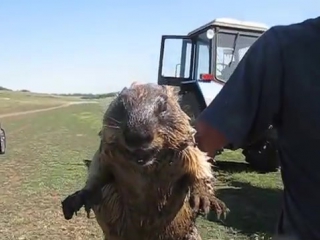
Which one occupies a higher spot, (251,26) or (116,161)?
(251,26)

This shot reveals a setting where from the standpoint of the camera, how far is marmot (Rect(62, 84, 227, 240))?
2467 millimetres

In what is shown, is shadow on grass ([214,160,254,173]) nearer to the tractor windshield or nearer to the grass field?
the grass field

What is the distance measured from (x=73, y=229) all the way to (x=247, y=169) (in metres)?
6.50

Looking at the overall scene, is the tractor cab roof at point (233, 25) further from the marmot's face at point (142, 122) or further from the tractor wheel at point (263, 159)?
the marmot's face at point (142, 122)

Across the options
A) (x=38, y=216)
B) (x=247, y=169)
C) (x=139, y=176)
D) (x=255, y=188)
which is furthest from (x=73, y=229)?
(x=247, y=169)

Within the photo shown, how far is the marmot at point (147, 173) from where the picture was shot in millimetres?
2467

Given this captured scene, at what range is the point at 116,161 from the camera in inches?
105

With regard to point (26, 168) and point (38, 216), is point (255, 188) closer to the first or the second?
point (38, 216)

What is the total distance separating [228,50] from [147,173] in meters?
10.3

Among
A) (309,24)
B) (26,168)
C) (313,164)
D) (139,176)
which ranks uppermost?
(309,24)

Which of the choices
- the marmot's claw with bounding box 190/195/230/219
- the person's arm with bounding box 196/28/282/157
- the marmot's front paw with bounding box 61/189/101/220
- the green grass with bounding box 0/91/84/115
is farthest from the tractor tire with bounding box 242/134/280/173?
the green grass with bounding box 0/91/84/115

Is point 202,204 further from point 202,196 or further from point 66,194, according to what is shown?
point 66,194

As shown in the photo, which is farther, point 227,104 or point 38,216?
point 38,216

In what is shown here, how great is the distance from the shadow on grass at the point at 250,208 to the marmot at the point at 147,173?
3508 mm
